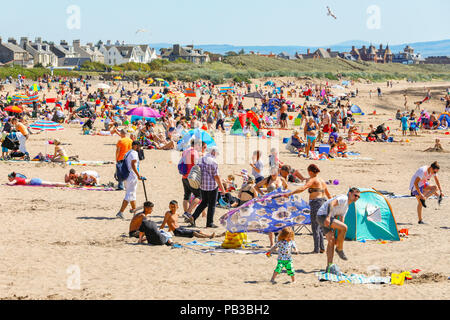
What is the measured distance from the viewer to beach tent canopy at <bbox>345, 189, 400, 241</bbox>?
10359 millimetres

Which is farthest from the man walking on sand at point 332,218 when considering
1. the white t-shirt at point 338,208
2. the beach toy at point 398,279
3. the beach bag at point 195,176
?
the beach bag at point 195,176

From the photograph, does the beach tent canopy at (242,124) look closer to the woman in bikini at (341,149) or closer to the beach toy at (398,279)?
the woman in bikini at (341,149)

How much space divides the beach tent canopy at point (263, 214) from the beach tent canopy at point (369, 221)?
106cm

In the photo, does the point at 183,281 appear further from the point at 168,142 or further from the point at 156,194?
the point at 168,142

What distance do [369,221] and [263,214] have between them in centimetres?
206

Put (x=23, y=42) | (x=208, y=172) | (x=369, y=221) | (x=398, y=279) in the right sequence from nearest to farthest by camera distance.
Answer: (x=398, y=279) < (x=369, y=221) < (x=208, y=172) < (x=23, y=42)

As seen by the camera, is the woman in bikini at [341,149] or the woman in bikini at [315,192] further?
the woman in bikini at [341,149]

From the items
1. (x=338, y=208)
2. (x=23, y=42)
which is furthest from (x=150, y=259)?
(x=23, y=42)

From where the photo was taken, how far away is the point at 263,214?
971 centimetres

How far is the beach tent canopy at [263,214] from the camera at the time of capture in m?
9.68

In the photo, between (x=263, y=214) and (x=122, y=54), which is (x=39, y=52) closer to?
(x=122, y=54)

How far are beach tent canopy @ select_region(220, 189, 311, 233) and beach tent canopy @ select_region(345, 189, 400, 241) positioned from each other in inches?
41.9

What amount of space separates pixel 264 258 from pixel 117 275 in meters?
2.27
